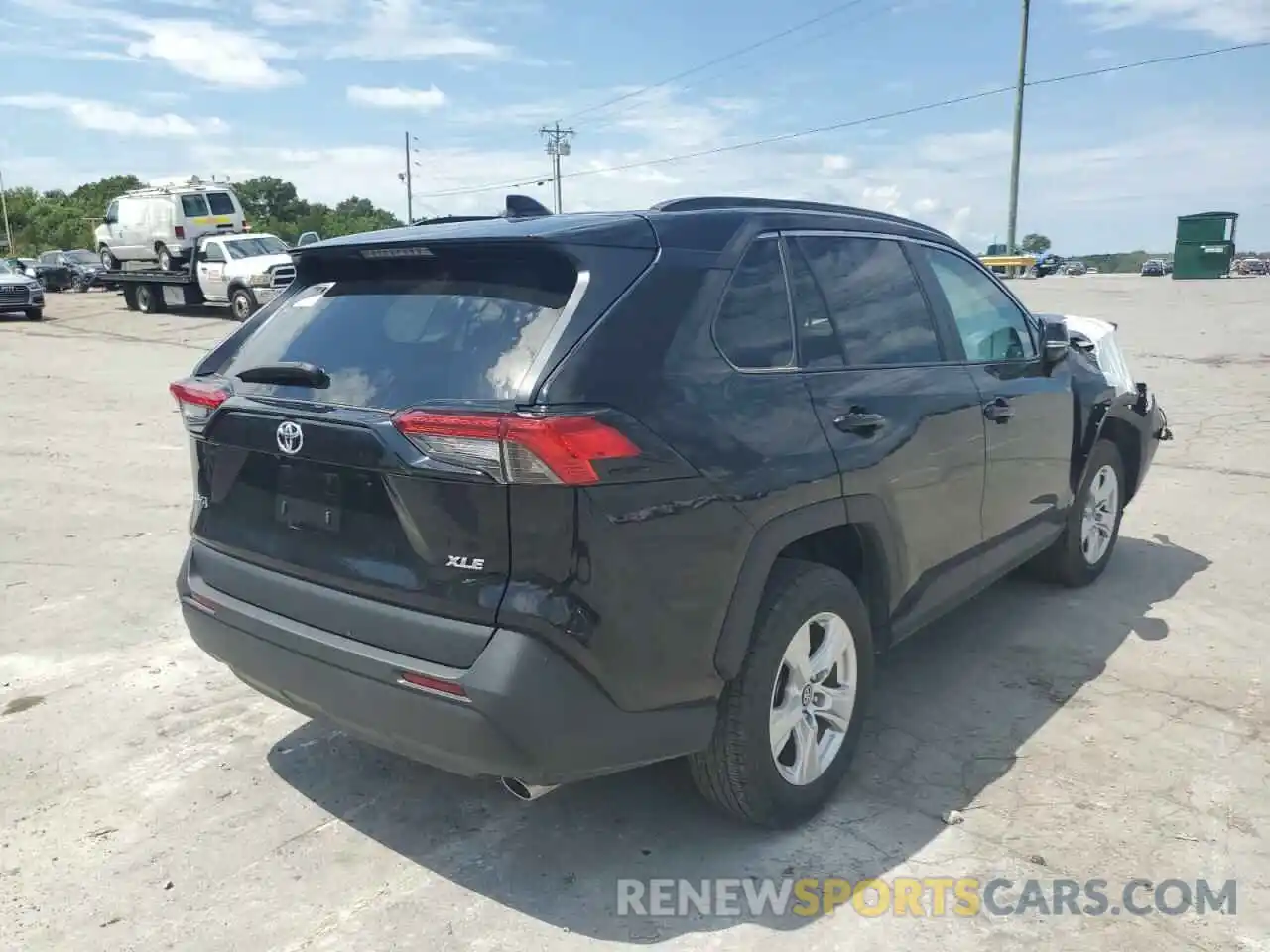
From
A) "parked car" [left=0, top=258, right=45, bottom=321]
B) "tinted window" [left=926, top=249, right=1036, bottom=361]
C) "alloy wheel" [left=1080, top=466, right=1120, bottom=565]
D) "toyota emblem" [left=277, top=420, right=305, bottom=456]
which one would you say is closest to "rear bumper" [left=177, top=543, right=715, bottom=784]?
"toyota emblem" [left=277, top=420, right=305, bottom=456]

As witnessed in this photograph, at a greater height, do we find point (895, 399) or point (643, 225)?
point (643, 225)

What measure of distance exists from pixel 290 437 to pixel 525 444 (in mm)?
841

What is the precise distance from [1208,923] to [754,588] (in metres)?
1.51

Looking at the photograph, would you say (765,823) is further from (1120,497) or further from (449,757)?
(1120,497)

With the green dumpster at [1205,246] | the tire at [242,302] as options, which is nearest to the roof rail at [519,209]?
the tire at [242,302]

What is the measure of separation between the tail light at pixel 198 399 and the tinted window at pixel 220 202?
90.0ft

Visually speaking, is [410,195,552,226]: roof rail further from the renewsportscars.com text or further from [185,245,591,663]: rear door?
the renewsportscars.com text

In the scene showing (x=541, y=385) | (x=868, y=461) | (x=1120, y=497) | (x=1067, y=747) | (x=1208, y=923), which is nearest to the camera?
(x=541, y=385)

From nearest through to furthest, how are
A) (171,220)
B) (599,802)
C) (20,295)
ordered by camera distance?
(599,802) → (20,295) → (171,220)

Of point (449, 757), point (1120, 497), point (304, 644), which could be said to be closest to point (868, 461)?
point (449, 757)

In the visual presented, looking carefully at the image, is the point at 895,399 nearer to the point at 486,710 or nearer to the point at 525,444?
the point at 525,444

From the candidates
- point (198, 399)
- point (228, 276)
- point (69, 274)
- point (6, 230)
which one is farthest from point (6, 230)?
point (198, 399)

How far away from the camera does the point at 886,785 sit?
11.3 feet

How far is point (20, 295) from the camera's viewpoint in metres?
25.7
